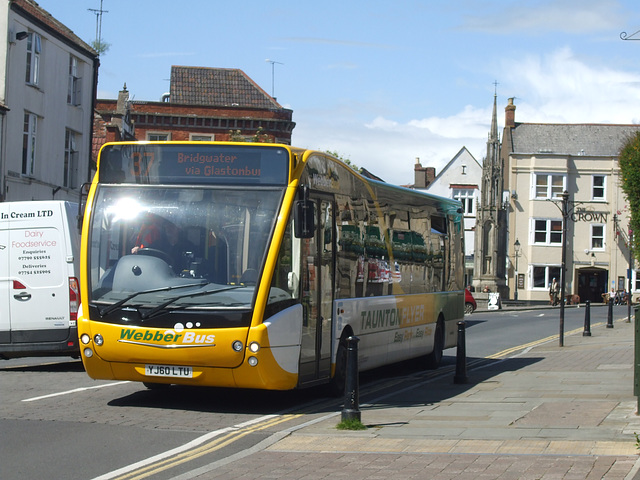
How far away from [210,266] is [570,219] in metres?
65.4

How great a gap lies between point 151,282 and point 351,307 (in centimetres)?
325

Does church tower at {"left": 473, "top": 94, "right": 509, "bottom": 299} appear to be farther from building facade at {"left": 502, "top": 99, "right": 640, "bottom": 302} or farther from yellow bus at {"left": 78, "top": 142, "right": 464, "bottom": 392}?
yellow bus at {"left": 78, "top": 142, "right": 464, "bottom": 392}

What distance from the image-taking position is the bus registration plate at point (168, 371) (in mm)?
10688

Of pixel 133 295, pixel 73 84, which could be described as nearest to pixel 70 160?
pixel 73 84

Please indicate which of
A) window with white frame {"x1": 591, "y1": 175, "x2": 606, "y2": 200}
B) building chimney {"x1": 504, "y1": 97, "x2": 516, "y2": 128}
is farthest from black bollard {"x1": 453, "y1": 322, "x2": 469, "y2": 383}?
building chimney {"x1": 504, "y1": 97, "x2": 516, "y2": 128}

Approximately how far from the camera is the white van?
1512cm

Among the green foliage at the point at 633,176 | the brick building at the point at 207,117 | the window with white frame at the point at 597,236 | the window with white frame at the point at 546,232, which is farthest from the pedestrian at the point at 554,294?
the green foliage at the point at 633,176

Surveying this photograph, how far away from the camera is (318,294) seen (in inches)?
458

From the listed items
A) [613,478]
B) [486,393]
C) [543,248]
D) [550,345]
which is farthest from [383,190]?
[543,248]

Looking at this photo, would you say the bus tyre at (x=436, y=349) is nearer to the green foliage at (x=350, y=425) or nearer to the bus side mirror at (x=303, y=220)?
the bus side mirror at (x=303, y=220)

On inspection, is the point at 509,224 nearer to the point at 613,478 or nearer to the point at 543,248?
the point at 543,248

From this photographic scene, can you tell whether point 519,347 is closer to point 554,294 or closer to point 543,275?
point 554,294

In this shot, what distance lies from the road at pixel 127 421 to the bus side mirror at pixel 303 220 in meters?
2.12

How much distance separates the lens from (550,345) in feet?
82.9
